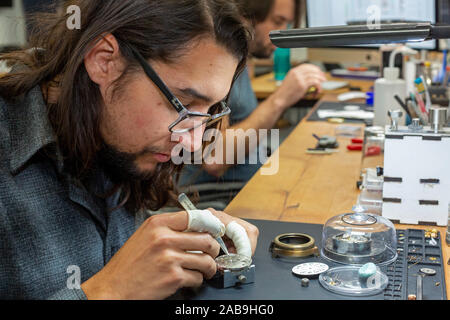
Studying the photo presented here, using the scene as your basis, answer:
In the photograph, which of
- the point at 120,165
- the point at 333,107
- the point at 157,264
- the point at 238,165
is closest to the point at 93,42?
the point at 120,165

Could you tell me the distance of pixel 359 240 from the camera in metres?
1.04

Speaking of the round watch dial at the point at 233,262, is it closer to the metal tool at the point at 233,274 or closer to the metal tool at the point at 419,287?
the metal tool at the point at 233,274

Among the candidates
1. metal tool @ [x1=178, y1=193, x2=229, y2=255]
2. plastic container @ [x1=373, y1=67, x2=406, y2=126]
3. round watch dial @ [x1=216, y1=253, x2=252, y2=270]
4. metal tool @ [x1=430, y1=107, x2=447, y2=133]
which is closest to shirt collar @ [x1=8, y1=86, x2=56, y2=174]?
metal tool @ [x1=178, y1=193, x2=229, y2=255]

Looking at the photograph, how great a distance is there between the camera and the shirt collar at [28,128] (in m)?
0.98

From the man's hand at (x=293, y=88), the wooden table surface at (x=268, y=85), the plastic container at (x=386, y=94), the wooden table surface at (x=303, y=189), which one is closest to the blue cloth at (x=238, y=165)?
the man's hand at (x=293, y=88)

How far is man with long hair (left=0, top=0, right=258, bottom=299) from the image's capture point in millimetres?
953

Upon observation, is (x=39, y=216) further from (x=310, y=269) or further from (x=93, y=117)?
(x=310, y=269)

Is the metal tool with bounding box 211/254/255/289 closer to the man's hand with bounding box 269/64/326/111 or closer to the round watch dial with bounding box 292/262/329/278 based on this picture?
the round watch dial with bounding box 292/262/329/278

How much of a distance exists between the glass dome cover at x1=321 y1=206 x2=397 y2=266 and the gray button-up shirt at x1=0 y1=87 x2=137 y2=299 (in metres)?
0.43

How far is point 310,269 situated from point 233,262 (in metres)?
0.14

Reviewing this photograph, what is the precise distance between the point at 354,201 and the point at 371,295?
523 millimetres

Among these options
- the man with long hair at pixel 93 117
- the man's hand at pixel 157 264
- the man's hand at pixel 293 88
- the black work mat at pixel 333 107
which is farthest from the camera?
the black work mat at pixel 333 107

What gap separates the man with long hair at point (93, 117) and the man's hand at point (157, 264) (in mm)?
10
